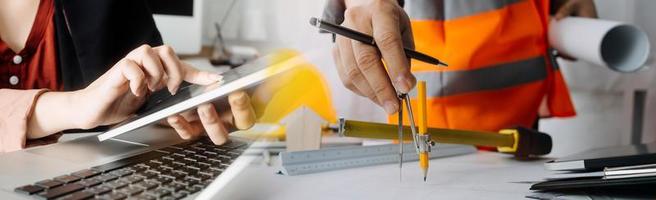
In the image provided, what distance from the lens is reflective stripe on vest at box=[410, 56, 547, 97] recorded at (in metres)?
0.63

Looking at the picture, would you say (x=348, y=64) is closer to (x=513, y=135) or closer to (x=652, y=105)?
(x=513, y=135)

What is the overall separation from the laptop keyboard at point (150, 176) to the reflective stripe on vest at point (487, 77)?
0.87 ft

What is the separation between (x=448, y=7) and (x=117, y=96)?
36 centimetres

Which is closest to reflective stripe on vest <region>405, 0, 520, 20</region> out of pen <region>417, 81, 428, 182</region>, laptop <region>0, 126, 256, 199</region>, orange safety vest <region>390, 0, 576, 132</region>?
orange safety vest <region>390, 0, 576, 132</region>

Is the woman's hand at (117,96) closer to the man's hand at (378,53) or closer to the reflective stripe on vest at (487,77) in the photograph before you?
the man's hand at (378,53)

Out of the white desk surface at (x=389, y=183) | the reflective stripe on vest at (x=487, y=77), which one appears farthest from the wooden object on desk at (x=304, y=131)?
the reflective stripe on vest at (x=487, y=77)

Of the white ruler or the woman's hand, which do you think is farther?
the white ruler

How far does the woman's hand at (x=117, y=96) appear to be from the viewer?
0.39 meters

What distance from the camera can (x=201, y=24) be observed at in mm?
459

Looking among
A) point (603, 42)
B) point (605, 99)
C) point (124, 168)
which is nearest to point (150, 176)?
point (124, 168)

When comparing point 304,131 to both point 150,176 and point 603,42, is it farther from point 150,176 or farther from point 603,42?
point 603,42

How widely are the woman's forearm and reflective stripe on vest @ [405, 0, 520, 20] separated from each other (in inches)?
11.9

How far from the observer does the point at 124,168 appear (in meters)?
0.38

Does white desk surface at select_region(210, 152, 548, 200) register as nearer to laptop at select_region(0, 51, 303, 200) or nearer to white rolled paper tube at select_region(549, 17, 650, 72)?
laptop at select_region(0, 51, 303, 200)
